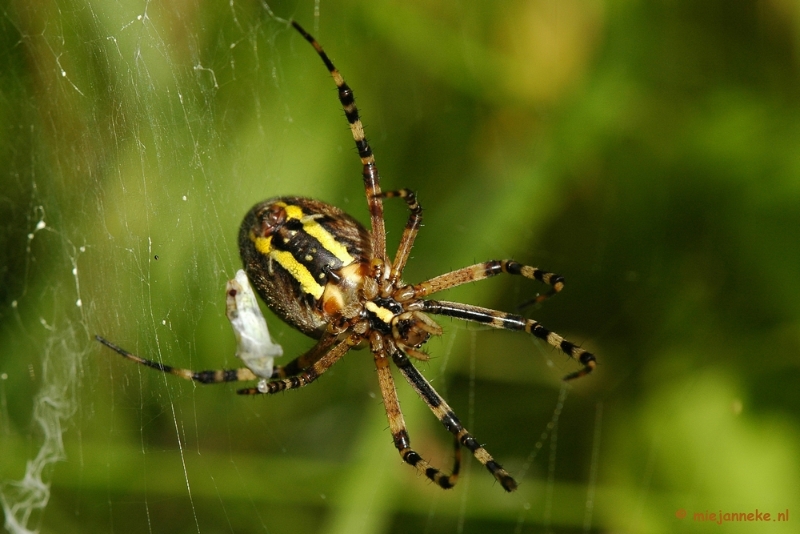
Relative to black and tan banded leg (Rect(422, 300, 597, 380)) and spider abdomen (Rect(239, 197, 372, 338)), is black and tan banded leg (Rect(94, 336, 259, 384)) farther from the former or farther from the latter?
black and tan banded leg (Rect(422, 300, 597, 380))

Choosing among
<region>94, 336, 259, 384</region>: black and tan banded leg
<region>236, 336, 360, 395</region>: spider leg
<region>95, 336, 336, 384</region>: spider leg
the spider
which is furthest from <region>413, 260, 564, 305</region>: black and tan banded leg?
<region>94, 336, 259, 384</region>: black and tan banded leg

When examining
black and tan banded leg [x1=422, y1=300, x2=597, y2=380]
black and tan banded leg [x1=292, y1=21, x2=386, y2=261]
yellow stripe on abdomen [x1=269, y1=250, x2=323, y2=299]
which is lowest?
yellow stripe on abdomen [x1=269, y1=250, x2=323, y2=299]

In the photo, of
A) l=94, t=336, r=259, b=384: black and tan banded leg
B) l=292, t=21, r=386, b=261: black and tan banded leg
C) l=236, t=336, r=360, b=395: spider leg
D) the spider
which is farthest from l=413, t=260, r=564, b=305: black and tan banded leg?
l=94, t=336, r=259, b=384: black and tan banded leg

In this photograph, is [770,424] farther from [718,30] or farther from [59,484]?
[59,484]

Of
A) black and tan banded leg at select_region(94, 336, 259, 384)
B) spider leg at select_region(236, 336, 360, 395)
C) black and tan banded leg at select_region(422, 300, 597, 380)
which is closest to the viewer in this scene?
Answer: black and tan banded leg at select_region(94, 336, 259, 384)

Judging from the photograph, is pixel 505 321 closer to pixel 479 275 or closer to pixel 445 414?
pixel 479 275

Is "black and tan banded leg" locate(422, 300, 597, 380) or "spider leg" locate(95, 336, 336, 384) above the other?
"black and tan banded leg" locate(422, 300, 597, 380)

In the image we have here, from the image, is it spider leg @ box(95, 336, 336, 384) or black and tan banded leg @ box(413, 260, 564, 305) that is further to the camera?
black and tan banded leg @ box(413, 260, 564, 305)

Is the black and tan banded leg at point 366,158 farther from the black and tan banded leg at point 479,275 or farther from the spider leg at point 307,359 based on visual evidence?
the spider leg at point 307,359

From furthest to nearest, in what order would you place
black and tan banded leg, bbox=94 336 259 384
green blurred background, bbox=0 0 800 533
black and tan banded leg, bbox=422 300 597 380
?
1. black and tan banded leg, bbox=422 300 597 380
2. green blurred background, bbox=0 0 800 533
3. black and tan banded leg, bbox=94 336 259 384

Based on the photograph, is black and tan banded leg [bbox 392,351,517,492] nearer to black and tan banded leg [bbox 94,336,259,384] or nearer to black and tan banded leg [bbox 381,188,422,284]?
black and tan banded leg [bbox 381,188,422,284]
